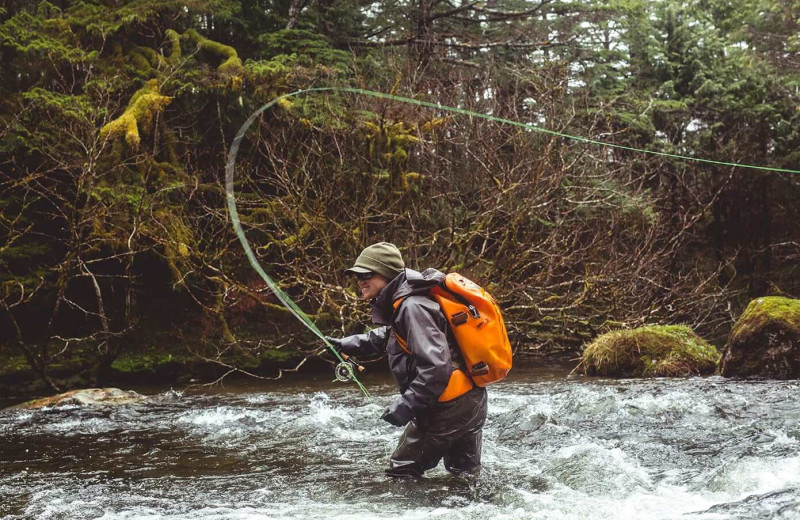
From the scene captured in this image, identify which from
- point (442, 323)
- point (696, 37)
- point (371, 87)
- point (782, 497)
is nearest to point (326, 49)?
point (371, 87)

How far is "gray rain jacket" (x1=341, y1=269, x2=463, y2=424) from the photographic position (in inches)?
169

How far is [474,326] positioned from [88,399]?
742 cm

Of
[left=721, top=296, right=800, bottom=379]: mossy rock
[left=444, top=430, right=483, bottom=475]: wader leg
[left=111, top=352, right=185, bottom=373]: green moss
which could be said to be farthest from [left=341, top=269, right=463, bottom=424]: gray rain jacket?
[left=111, top=352, right=185, bottom=373]: green moss

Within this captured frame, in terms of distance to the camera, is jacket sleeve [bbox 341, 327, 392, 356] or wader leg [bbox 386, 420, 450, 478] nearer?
wader leg [bbox 386, 420, 450, 478]

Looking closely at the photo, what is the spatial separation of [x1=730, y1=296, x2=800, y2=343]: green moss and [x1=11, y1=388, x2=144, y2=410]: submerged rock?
8431 millimetres

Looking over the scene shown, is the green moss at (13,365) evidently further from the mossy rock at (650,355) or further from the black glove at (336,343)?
the black glove at (336,343)

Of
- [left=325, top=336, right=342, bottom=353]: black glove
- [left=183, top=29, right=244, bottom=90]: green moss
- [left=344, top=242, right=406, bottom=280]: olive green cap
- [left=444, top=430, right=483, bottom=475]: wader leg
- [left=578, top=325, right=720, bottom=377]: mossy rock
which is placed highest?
[left=183, top=29, right=244, bottom=90]: green moss

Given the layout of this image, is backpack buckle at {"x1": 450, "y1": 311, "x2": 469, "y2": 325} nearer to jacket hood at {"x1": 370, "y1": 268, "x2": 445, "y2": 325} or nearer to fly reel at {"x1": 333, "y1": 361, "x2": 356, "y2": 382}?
jacket hood at {"x1": 370, "y1": 268, "x2": 445, "y2": 325}

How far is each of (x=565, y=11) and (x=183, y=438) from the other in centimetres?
1636

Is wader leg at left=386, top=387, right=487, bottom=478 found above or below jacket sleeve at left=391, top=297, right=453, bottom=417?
below

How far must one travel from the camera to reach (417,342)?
4.33m

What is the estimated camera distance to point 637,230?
1798 centimetres

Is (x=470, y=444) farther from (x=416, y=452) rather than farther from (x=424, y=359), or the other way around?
(x=424, y=359)

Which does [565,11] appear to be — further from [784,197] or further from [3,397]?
[3,397]
